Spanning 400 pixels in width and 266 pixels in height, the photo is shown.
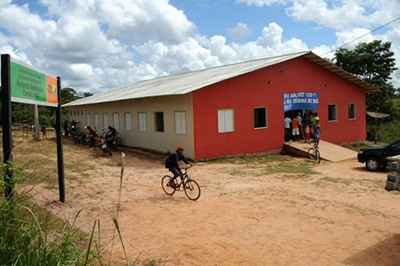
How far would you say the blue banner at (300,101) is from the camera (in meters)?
20.5

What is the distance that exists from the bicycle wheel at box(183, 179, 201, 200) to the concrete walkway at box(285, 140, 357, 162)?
369 inches

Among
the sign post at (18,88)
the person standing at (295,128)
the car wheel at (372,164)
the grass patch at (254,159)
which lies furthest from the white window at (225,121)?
the sign post at (18,88)

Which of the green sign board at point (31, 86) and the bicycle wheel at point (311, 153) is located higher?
the green sign board at point (31, 86)

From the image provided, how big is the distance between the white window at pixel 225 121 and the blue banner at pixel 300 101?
357 cm

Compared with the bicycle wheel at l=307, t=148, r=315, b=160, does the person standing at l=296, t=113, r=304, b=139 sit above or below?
above

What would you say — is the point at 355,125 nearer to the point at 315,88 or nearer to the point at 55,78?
the point at 315,88

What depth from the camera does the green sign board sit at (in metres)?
6.34

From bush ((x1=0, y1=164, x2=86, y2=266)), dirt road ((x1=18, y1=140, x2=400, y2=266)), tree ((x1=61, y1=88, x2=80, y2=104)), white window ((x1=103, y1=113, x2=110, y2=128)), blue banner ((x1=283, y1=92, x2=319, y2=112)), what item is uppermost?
tree ((x1=61, y1=88, x2=80, y2=104))

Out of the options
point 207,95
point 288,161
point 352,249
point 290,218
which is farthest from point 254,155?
point 352,249

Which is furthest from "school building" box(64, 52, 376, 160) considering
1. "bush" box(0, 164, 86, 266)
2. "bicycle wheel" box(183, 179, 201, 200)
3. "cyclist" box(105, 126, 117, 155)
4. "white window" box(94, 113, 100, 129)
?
"bush" box(0, 164, 86, 266)

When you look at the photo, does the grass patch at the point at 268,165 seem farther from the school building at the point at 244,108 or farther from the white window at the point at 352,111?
the white window at the point at 352,111

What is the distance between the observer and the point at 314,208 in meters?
9.12

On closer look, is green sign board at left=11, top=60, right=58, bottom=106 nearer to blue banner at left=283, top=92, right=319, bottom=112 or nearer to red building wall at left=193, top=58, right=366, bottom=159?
red building wall at left=193, top=58, right=366, bottom=159

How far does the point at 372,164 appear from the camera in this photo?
15.0 metres
